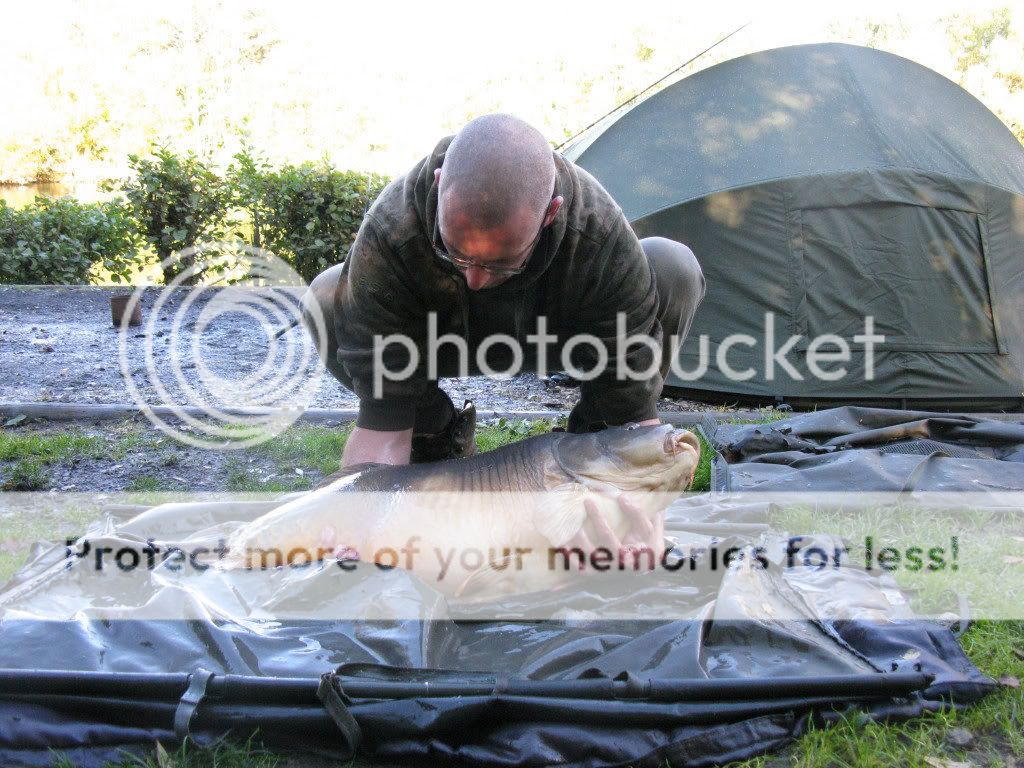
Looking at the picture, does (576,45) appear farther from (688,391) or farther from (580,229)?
(580,229)

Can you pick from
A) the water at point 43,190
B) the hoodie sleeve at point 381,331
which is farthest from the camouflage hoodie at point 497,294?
the water at point 43,190

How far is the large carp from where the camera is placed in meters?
3.13

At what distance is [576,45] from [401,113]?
4913mm

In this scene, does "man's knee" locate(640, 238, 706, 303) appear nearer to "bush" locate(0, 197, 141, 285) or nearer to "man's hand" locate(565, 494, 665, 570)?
"man's hand" locate(565, 494, 665, 570)

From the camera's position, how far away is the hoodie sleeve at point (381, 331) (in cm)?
344

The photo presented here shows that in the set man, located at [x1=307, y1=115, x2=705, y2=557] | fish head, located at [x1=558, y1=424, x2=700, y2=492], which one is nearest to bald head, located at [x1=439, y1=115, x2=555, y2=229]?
man, located at [x1=307, y1=115, x2=705, y2=557]

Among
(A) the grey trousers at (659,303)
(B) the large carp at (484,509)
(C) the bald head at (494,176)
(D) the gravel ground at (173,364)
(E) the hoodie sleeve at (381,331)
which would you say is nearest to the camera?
(C) the bald head at (494,176)

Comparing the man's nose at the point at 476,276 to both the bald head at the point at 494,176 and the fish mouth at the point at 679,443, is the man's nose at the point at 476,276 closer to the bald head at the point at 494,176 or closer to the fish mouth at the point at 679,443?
the bald head at the point at 494,176

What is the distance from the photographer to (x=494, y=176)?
272 centimetres

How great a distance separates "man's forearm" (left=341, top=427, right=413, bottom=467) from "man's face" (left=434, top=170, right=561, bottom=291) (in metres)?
0.98

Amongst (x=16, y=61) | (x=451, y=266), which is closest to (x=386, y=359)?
(x=451, y=266)

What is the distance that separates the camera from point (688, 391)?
6.68 meters

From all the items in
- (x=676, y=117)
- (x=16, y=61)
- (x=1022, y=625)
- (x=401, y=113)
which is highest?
(x=16, y=61)

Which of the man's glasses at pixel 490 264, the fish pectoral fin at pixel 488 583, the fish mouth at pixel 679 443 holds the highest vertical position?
the man's glasses at pixel 490 264
